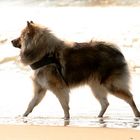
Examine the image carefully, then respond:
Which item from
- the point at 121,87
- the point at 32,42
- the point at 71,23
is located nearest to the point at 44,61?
the point at 32,42

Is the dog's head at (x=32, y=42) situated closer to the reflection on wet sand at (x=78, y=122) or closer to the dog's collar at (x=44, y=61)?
the dog's collar at (x=44, y=61)

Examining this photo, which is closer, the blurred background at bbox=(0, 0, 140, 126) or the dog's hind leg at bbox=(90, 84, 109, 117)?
the dog's hind leg at bbox=(90, 84, 109, 117)

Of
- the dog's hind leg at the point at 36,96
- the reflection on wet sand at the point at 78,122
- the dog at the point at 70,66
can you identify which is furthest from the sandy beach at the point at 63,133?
the dog's hind leg at the point at 36,96

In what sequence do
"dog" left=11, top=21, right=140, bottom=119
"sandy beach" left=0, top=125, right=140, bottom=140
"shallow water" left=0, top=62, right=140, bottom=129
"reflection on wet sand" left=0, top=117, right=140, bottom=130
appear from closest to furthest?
"sandy beach" left=0, top=125, right=140, bottom=140
"reflection on wet sand" left=0, top=117, right=140, bottom=130
"shallow water" left=0, top=62, right=140, bottom=129
"dog" left=11, top=21, right=140, bottom=119

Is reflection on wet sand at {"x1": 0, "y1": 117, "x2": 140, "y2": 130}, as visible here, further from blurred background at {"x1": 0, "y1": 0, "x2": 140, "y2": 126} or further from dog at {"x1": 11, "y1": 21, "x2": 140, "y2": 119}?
blurred background at {"x1": 0, "y1": 0, "x2": 140, "y2": 126}

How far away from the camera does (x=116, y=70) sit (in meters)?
4.95

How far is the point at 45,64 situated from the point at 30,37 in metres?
0.33

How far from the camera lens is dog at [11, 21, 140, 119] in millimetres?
4902

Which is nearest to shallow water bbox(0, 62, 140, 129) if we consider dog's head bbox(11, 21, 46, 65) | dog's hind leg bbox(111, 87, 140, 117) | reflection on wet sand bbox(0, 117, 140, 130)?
reflection on wet sand bbox(0, 117, 140, 130)

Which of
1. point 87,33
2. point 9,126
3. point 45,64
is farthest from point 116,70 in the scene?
point 87,33

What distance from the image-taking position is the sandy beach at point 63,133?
3215 millimetres

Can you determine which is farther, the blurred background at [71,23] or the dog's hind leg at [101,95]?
the blurred background at [71,23]

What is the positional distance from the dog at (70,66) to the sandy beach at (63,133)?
1.27 metres

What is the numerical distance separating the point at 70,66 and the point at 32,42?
18.3 inches
